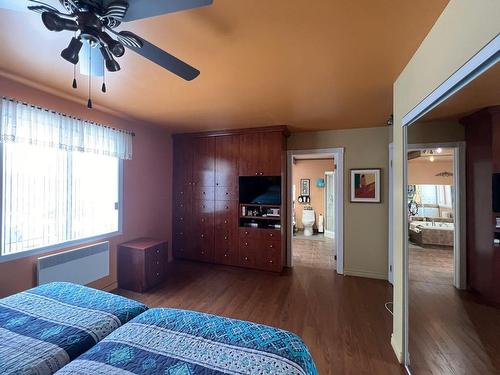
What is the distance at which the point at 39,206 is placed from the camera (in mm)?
2412

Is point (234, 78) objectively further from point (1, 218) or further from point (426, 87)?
point (1, 218)

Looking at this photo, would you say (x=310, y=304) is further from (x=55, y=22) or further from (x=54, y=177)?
(x=54, y=177)

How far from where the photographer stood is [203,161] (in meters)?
4.23

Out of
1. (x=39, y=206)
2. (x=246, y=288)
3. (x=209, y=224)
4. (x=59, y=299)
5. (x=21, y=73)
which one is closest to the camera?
(x=59, y=299)

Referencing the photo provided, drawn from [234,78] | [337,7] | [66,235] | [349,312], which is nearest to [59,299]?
[66,235]

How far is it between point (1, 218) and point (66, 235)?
2.10ft

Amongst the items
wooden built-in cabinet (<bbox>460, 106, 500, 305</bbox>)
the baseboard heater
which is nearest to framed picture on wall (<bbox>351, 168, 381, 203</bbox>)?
wooden built-in cabinet (<bbox>460, 106, 500, 305</bbox>)

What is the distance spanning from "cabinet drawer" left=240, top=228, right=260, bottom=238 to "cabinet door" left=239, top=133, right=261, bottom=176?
953 mm

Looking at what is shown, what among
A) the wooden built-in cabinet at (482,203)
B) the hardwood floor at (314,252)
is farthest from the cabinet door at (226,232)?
the wooden built-in cabinet at (482,203)

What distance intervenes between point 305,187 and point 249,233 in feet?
12.6

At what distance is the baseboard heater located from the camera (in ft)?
7.87

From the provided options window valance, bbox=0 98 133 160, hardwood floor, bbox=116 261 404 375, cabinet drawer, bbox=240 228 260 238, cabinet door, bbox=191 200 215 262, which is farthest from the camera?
cabinet door, bbox=191 200 215 262

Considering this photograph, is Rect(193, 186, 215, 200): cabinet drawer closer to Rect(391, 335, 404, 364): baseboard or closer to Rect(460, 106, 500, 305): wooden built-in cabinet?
Rect(391, 335, 404, 364): baseboard

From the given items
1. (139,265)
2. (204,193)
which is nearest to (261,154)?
(204,193)
